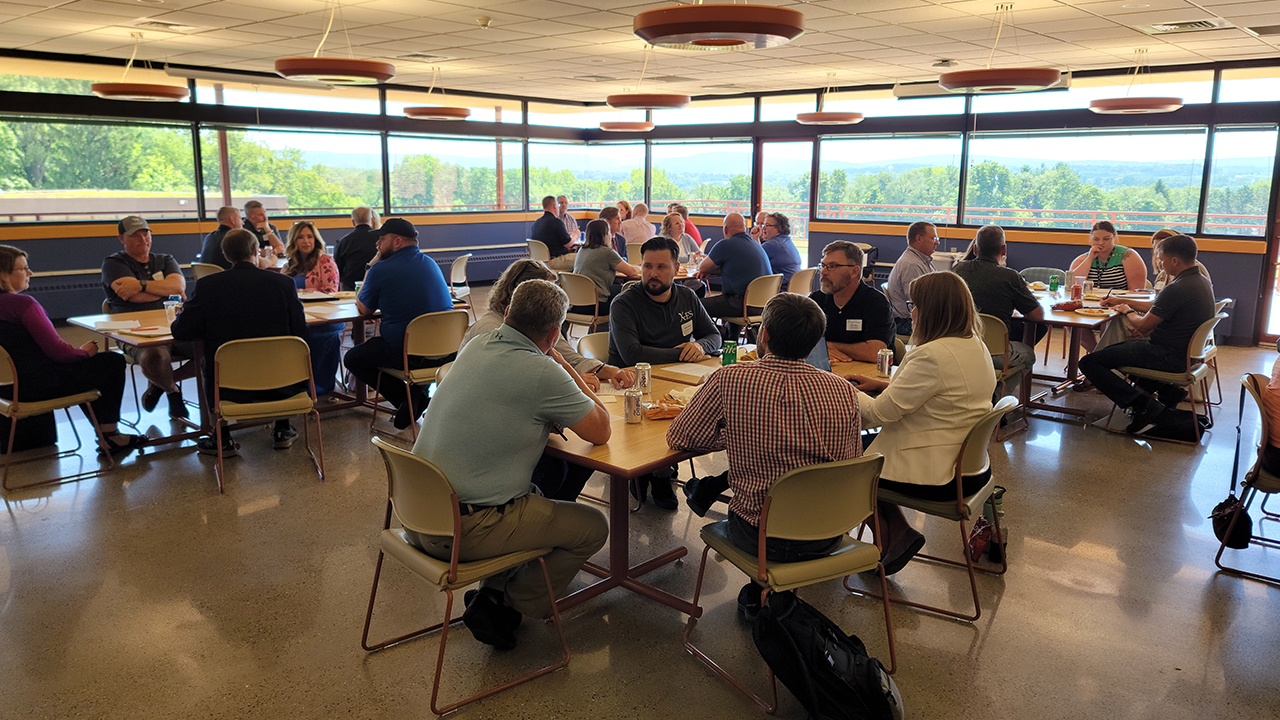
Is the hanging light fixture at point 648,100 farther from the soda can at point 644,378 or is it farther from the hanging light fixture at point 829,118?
the soda can at point 644,378

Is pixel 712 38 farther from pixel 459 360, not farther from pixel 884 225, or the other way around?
pixel 884 225

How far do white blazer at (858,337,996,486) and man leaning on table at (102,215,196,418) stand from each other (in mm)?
4547

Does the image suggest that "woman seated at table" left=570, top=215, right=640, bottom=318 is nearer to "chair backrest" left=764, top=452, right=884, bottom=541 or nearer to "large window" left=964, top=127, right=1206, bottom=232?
"chair backrest" left=764, top=452, right=884, bottom=541

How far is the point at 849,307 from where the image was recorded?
4387mm

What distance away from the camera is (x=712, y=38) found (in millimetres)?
3898

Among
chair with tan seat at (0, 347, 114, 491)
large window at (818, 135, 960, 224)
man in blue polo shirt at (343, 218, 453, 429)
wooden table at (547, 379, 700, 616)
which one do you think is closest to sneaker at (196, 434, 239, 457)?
chair with tan seat at (0, 347, 114, 491)

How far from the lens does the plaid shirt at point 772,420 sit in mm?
2627

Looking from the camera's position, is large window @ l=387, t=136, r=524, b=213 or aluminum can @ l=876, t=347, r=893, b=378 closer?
aluminum can @ l=876, t=347, r=893, b=378

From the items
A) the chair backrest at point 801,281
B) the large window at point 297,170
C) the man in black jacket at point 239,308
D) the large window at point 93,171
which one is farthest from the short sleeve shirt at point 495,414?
the large window at point 297,170

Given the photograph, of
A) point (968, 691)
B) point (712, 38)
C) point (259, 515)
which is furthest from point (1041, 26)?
point (259, 515)

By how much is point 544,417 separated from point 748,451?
0.65 meters

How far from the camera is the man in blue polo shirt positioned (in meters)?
5.41

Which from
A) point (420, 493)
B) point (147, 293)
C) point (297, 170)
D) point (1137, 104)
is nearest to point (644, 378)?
point (420, 493)

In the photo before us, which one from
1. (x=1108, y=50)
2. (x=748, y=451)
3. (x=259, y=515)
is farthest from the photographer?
(x=1108, y=50)
